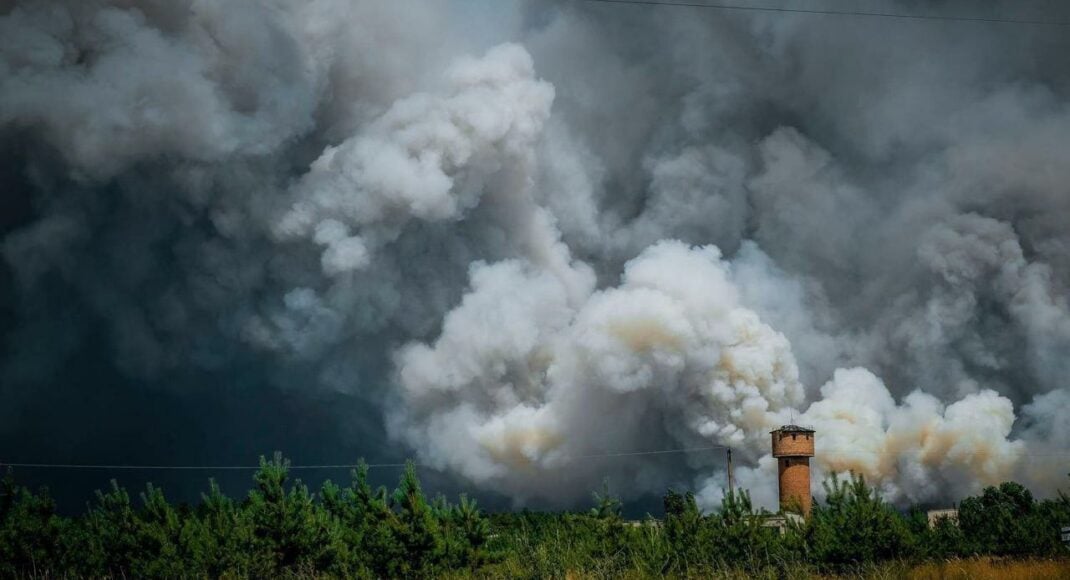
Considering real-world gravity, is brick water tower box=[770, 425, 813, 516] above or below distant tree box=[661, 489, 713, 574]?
above

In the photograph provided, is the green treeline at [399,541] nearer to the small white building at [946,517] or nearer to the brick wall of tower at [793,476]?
the small white building at [946,517]

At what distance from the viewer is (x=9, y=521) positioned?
46562 millimetres

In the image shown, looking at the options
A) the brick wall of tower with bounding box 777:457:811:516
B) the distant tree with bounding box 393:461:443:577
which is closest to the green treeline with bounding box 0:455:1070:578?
the distant tree with bounding box 393:461:443:577

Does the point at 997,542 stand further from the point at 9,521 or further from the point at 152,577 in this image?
the point at 9,521

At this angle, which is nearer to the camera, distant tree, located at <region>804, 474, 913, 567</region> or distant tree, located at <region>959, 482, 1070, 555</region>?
distant tree, located at <region>804, 474, 913, 567</region>

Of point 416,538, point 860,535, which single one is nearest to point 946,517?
point 860,535

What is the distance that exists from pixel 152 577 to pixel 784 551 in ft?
84.7

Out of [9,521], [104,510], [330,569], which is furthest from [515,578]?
[9,521]

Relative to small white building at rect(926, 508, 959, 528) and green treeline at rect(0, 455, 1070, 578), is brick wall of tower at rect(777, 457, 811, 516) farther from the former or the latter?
green treeline at rect(0, 455, 1070, 578)

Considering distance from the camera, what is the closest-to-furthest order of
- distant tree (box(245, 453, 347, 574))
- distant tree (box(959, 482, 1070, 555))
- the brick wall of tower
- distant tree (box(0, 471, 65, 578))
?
distant tree (box(245, 453, 347, 574))
distant tree (box(0, 471, 65, 578))
distant tree (box(959, 482, 1070, 555))
the brick wall of tower

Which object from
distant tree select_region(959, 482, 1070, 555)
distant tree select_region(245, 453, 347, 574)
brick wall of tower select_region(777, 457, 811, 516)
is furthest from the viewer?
brick wall of tower select_region(777, 457, 811, 516)

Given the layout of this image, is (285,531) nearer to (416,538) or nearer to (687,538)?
(416,538)

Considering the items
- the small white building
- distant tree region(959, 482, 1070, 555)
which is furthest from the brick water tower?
distant tree region(959, 482, 1070, 555)

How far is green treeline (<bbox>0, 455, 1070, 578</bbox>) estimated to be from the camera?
40531 mm
